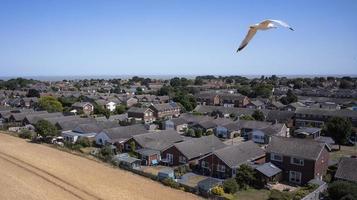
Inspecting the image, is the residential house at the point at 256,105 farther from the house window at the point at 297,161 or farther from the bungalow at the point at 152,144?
the house window at the point at 297,161

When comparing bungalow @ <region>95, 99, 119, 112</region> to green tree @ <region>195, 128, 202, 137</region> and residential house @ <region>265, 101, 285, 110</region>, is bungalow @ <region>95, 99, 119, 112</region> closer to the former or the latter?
green tree @ <region>195, 128, 202, 137</region>

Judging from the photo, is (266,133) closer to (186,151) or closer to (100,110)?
(186,151)

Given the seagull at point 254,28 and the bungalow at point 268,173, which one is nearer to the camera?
the seagull at point 254,28

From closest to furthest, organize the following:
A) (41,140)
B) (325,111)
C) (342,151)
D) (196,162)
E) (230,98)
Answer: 1. (196,162)
2. (342,151)
3. (41,140)
4. (325,111)
5. (230,98)

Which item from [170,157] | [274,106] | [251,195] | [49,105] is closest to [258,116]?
[274,106]

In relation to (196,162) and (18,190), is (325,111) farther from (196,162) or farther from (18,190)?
(18,190)

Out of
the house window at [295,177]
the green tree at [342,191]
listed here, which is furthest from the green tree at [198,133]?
the green tree at [342,191]

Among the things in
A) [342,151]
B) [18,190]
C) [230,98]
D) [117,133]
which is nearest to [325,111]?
[342,151]
